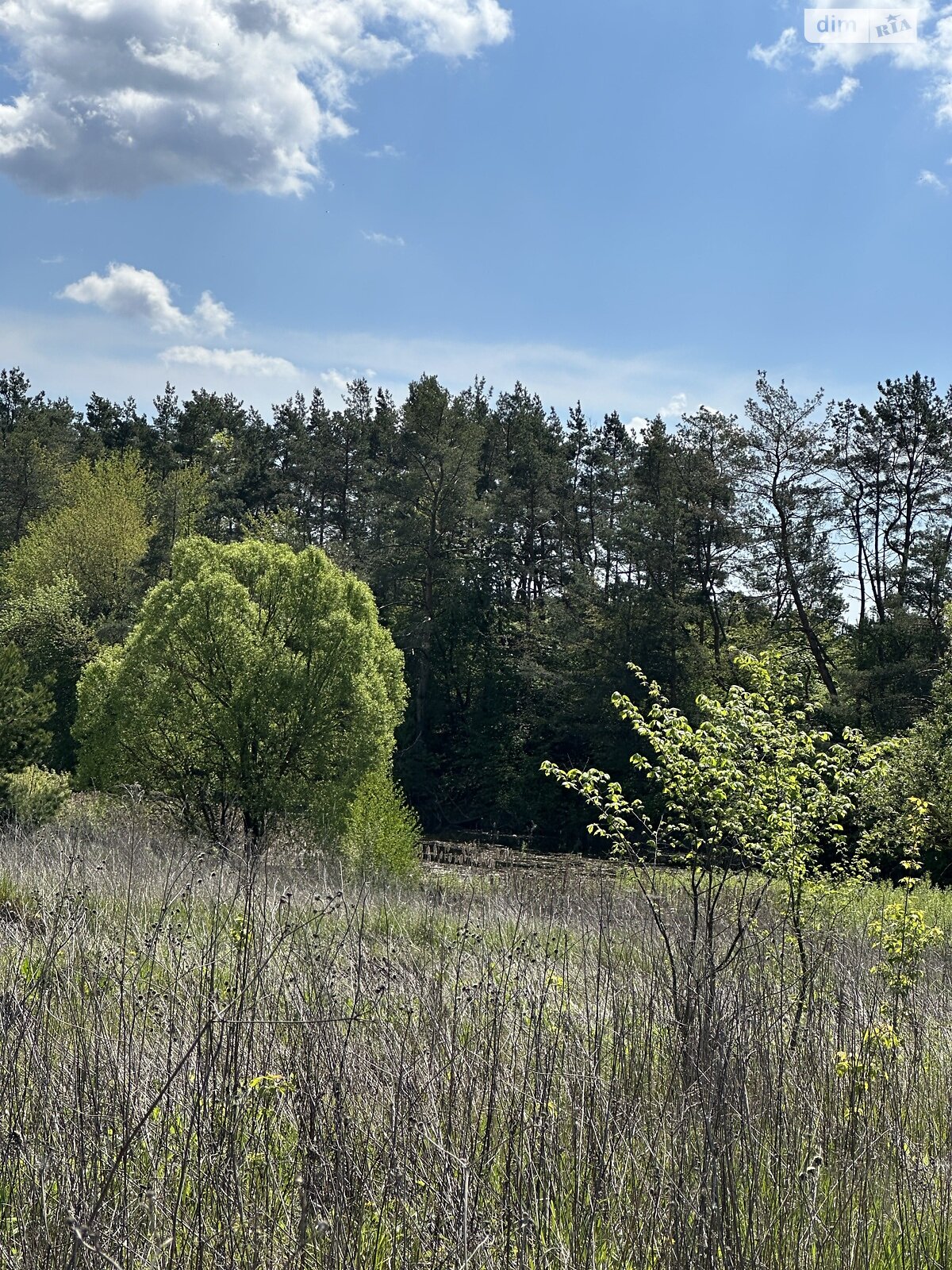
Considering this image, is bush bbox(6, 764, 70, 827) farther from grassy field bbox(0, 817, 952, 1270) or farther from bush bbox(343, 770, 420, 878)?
grassy field bbox(0, 817, 952, 1270)

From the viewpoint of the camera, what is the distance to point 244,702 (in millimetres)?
19234

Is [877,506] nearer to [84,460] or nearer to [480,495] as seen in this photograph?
[480,495]

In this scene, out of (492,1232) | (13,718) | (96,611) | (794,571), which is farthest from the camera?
(96,611)

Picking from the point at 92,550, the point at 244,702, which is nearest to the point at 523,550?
the point at 92,550

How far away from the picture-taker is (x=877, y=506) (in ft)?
118

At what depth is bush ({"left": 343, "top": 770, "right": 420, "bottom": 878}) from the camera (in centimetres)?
1703

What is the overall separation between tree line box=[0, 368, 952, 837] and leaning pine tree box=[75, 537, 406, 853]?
31.5 feet

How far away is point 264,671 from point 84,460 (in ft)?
101

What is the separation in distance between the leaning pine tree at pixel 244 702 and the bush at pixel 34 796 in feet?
2.40

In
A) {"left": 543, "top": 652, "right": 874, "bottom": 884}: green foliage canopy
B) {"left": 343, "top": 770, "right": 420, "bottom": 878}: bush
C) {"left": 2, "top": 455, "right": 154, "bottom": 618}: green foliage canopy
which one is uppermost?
{"left": 2, "top": 455, "right": 154, "bottom": 618}: green foliage canopy

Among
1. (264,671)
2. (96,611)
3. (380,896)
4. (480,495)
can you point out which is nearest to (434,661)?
(480,495)

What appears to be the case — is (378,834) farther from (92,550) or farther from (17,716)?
(92,550)

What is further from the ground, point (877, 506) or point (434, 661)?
point (877, 506)

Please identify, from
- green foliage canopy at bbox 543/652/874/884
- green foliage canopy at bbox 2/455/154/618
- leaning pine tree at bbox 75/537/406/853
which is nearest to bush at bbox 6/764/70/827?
leaning pine tree at bbox 75/537/406/853
